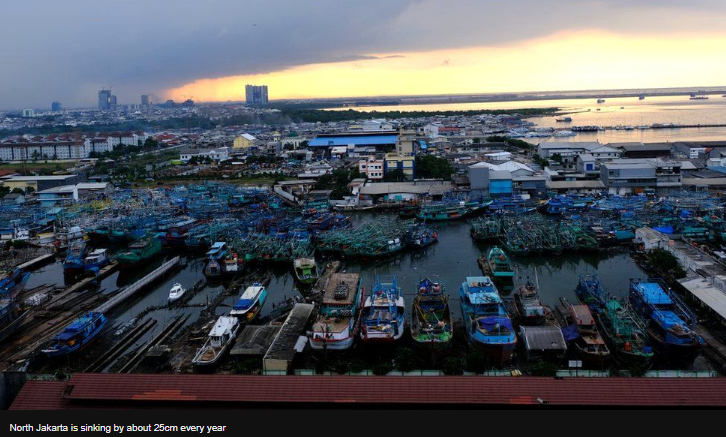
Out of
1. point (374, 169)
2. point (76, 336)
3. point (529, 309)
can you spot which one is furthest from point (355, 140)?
point (76, 336)

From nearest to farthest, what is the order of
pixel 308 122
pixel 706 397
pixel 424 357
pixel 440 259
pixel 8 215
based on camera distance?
pixel 706 397 < pixel 424 357 < pixel 440 259 < pixel 8 215 < pixel 308 122

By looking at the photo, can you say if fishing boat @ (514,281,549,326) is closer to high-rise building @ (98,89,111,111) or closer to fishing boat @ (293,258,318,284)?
fishing boat @ (293,258,318,284)

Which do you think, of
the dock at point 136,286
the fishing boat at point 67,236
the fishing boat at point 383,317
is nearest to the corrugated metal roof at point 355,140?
the fishing boat at point 67,236

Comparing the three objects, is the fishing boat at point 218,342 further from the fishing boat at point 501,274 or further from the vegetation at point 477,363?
the fishing boat at point 501,274

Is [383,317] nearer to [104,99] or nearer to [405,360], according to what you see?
[405,360]

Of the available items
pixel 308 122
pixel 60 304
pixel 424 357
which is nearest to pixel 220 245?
pixel 60 304

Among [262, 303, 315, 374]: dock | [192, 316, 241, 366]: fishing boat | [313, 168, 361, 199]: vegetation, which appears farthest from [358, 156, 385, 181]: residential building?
[192, 316, 241, 366]: fishing boat

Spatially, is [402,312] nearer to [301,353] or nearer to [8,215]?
[301,353]
